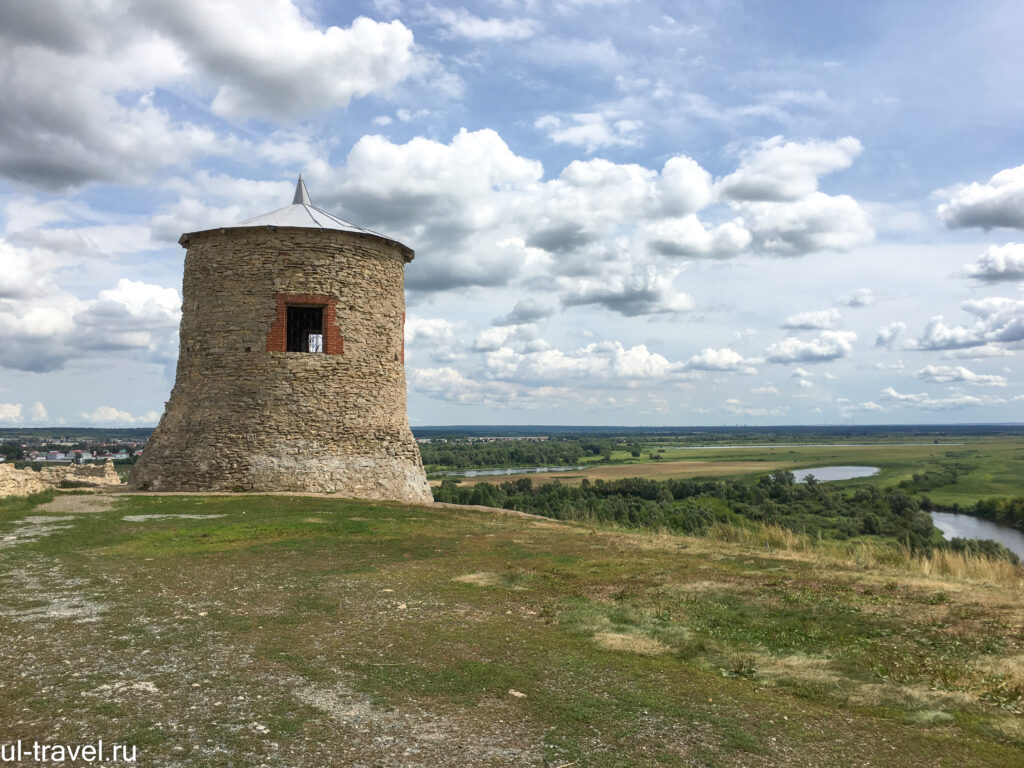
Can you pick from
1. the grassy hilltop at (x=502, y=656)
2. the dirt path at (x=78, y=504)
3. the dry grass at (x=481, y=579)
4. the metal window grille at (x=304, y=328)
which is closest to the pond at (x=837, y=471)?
the metal window grille at (x=304, y=328)

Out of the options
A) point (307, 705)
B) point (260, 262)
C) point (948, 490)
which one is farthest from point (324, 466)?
point (948, 490)

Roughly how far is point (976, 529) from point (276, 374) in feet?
133

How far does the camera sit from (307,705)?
3545 millimetres

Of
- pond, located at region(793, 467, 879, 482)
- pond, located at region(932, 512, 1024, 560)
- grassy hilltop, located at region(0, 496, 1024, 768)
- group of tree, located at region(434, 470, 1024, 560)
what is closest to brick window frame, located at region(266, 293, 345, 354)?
grassy hilltop, located at region(0, 496, 1024, 768)

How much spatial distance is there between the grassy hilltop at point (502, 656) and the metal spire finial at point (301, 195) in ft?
36.5

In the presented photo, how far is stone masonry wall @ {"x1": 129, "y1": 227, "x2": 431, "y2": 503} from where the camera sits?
554 inches

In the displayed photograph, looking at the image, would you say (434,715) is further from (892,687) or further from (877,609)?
(877,609)

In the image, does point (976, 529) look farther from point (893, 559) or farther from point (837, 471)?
point (893, 559)

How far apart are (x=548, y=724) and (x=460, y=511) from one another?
934 centimetres

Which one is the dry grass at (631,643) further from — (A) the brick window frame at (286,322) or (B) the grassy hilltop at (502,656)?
(A) the brick window frame at (286,322)

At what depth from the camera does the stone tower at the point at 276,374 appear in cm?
1407

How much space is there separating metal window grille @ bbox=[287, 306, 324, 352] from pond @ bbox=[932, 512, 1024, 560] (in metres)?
30.8

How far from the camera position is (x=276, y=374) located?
14.3m

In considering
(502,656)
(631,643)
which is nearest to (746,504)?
(631,643)
